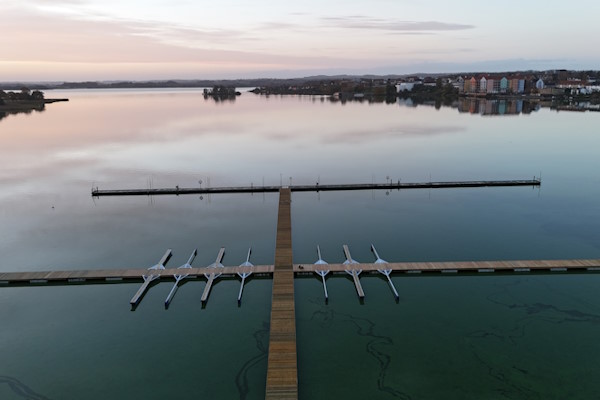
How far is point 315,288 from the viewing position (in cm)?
3575

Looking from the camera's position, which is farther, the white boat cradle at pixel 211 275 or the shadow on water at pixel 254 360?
the white boat cradle at pixel 211 275

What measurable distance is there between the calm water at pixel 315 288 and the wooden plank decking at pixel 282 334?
6.51ft

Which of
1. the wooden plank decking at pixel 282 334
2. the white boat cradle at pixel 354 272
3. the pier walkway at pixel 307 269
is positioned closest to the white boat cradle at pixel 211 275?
the pier walkway at pixel 307 269

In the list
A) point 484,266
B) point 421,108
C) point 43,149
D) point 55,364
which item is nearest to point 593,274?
point 484,266

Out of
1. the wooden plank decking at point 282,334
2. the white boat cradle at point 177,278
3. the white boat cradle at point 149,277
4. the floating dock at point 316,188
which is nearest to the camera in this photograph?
the wooden plank decking at point 282,334

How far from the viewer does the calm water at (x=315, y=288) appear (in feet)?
84.4

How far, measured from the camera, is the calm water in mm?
25734

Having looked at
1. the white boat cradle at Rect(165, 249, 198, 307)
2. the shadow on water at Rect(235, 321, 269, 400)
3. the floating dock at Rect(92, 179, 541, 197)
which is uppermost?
the floating dock at Rect(92, 179, 541, 197)

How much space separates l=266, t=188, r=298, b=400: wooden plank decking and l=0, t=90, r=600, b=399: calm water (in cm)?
199

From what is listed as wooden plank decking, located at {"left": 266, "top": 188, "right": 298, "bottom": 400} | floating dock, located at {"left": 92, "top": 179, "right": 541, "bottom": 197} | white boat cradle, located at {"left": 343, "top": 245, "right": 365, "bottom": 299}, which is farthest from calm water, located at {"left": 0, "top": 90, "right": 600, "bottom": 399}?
wooden plank decking, located at {"left": 266, "top": 188, "right": 298, "bottom": 400}

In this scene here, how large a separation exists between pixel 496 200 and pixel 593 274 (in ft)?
76.5

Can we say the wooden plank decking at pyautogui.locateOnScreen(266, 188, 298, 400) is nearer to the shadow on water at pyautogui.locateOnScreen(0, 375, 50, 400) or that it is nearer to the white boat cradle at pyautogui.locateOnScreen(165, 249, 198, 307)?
the white boat cradle at pyautogui.locateOnScreen(165, 249, 198, 307)

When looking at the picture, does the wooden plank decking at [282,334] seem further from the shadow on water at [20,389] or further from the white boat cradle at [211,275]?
the shadow on water at [20,389]

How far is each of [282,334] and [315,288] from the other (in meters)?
9.38
